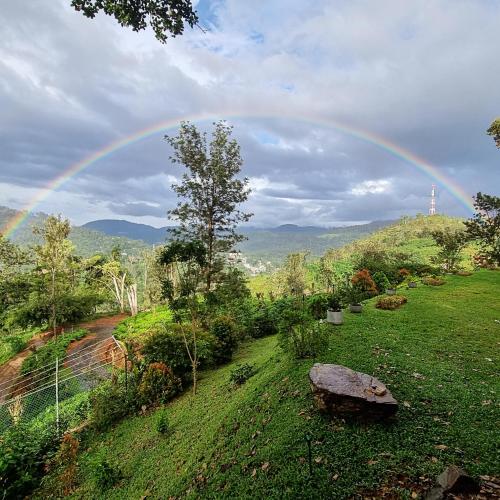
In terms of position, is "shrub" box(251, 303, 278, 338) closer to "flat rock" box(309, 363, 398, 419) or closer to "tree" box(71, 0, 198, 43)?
"flat rock" box(309, 363, 398, 419)

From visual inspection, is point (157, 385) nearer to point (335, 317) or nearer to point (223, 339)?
point (223, 339)

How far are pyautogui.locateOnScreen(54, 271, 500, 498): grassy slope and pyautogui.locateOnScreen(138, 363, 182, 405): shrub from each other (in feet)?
1.37

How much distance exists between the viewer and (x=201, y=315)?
558 inches

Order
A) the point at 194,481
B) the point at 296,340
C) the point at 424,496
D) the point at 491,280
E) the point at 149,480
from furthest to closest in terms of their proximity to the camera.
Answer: the point at 491,280
the point at 296,340
the point at 149,480
the point at 194,481
the point at 424,496

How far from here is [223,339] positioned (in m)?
12.2

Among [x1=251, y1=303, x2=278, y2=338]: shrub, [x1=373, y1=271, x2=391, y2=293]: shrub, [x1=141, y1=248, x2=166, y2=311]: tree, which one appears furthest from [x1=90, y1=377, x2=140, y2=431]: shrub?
[x1=141, y1=248, x2=166, y2=311]: tree

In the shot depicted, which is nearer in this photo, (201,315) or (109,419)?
(109,419)

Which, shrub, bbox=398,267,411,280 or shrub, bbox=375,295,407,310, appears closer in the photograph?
shrub, bbox=375,295,407,310

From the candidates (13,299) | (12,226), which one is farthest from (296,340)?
(12,226)

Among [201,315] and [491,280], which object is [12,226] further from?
[491,280]

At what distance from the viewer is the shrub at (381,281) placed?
2045 cm

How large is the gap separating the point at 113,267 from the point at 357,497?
35759mm

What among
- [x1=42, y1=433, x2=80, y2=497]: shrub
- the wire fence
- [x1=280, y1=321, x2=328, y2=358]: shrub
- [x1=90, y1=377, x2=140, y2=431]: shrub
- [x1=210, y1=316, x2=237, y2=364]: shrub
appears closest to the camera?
[x1=42, y1=433, x2=80, y2=497]: shrub

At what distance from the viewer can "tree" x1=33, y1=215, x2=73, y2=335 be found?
2195cm
